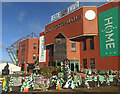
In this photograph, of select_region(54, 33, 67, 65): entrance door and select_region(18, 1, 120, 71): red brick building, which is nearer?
select_region(18, 1, 120, 71): red brick building

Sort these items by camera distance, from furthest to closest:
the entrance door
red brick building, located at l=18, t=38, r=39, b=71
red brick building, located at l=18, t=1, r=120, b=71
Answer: red brick building, located at l=18, t=38, r=39, b=71, the entrance door, red brick building, located at l=18, t=1, r=120, b=71

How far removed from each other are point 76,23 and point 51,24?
9.76m

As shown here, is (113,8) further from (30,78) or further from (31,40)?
(31,40)

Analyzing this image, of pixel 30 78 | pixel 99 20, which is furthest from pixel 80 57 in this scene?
pixel 30 78

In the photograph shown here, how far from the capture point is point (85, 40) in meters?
25.2

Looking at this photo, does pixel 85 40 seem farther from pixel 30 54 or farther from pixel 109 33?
pixel 30 54

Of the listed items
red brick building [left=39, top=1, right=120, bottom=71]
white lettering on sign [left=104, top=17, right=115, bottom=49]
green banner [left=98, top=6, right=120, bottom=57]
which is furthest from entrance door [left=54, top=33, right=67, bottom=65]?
white lettering on sign [left=104, top=17, right=115, bottom=49]

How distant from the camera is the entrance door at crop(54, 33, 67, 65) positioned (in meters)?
25.9

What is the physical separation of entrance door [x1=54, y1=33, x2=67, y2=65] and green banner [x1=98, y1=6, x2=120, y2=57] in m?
8.42

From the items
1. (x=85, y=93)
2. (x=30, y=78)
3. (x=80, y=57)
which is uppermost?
(x=80, y=57)

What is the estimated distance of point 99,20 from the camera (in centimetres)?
2222

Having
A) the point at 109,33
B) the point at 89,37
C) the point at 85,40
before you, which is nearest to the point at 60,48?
the point at 85,40

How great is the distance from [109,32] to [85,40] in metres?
6.00

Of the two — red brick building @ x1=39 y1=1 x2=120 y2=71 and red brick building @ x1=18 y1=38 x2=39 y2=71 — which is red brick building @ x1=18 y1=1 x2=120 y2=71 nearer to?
red brick building @ x1=39 y1=1 x2=120 y2=71
